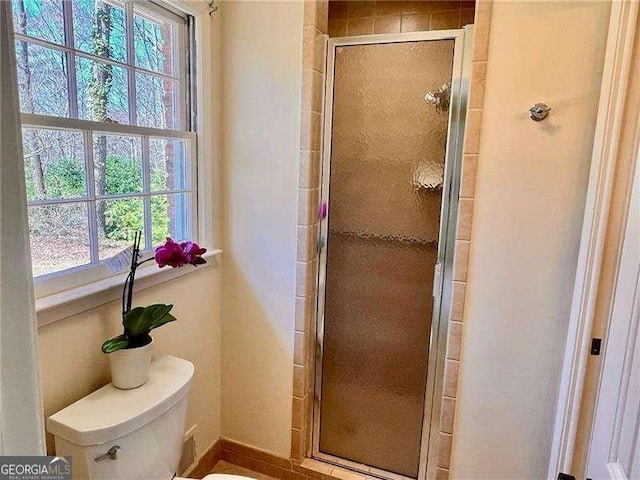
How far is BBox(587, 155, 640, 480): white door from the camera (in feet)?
2.93

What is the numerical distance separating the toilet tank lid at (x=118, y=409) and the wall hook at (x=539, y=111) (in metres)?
1.52

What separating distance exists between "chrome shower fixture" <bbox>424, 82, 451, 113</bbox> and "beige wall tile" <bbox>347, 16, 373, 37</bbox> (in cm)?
68

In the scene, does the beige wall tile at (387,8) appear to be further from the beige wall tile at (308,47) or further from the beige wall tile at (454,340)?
the beige wall tile at (454,340)

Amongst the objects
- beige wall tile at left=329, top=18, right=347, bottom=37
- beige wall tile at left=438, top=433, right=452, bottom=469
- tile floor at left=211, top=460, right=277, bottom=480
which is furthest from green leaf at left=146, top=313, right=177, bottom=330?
beige wall tile at left=329, top=18, right=347, bottom=37

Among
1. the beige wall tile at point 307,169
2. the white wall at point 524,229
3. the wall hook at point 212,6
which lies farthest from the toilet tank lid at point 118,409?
the wall hook at point 212,6

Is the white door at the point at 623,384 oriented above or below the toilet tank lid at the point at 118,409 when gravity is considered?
above

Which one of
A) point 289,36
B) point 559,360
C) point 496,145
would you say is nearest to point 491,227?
point 496,145

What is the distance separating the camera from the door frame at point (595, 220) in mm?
1303

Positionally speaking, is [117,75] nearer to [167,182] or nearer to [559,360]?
[167,182]

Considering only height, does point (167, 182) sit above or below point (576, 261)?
above

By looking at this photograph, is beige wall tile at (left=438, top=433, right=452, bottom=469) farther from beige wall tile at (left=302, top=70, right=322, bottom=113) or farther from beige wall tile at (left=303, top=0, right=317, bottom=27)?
beige wall tile at (left=303, top=0, right=317, bottom=27)

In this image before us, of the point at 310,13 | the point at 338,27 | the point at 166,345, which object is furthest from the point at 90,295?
the point at 338,27

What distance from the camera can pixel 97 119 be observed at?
56.4 inches

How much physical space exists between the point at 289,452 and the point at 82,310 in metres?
1.25
